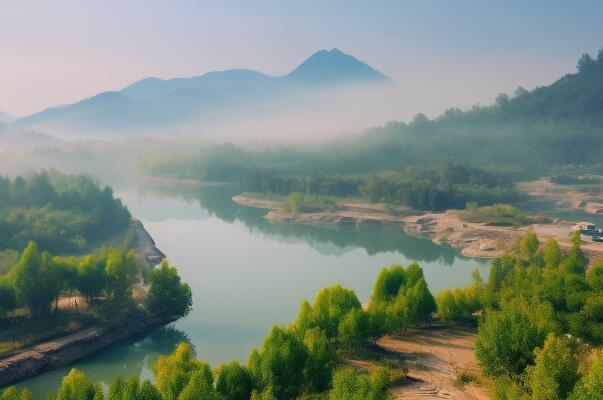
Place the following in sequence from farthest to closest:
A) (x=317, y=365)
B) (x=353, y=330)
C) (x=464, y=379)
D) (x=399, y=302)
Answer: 1. (x=399, y=302)
2. (x=353, y=330)
3. (x=464, y=379)
4. (x=317, y=365)

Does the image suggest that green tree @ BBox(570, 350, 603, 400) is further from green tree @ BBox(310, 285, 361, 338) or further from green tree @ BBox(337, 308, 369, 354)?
green tree @ BBox(310, 285, 361, 338)

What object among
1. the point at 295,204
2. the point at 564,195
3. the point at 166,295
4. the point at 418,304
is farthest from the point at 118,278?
the point at 564,195

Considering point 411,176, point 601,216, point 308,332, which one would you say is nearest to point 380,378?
point 308,332

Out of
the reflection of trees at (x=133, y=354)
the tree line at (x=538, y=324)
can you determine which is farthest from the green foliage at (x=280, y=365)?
the reflection of trees at (x=133, y=354)

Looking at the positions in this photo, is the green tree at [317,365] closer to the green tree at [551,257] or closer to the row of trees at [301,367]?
the row of trees at [301,367]

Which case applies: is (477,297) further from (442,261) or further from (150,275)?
(442,261)

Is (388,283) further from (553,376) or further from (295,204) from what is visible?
(295,204)
